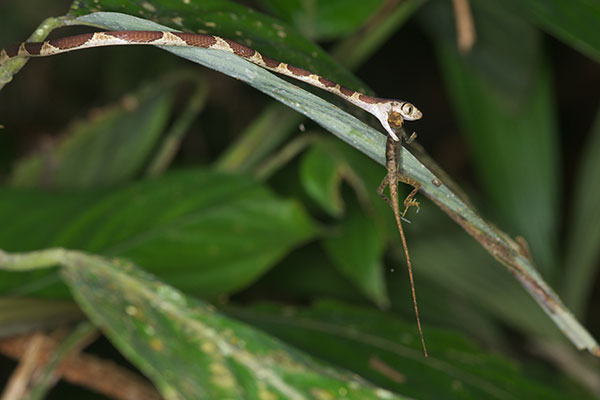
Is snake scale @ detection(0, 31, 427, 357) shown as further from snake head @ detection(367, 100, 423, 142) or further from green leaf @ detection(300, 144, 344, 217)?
green leaf @ detection(300, 144, 344, 217)

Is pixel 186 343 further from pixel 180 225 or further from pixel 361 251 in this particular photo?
pixel 361 251

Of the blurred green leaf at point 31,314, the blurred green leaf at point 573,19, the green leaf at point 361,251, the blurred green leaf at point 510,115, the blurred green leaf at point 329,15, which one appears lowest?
the blurred green leaf at point 31,314

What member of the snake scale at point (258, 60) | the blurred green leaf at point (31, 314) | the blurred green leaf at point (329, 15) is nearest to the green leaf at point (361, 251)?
the blurred green leaf at point (329, 15)

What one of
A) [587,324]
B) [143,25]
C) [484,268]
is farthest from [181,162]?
[587,324]

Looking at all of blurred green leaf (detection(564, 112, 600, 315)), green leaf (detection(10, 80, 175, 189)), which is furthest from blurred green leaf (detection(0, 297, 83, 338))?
blurred green leaf (detection(564, 112, 600, 315))

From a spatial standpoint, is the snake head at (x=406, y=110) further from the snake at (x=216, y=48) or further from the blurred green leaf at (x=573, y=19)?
the blurred green leaf at (x=573, y=19)
